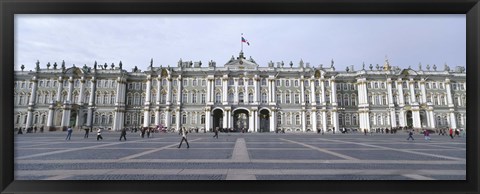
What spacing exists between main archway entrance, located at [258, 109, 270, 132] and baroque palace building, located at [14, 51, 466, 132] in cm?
20

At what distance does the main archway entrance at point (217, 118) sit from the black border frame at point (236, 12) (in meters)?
46.9

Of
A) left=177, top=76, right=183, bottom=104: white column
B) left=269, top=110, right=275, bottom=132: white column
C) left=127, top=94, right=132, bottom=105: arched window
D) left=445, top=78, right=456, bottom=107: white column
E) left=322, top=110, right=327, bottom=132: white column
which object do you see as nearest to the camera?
left=269, top=110, right=275, bottom=132: white column

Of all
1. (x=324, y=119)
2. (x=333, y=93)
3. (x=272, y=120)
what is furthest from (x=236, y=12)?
(x=333, y=93)

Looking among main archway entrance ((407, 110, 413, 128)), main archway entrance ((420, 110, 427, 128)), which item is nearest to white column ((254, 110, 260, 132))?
main archway entrance ((407, 110, 413, 128))

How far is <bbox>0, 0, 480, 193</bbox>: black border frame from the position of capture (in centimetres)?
404

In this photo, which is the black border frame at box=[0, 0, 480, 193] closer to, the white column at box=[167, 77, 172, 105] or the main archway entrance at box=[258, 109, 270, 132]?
the main archway entrance at box=[258, 109, 270, 132]

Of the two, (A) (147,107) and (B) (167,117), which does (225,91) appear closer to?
(B) (167,117)

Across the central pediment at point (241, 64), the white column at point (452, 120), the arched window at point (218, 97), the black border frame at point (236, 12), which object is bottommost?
the white column at point (452, 120)

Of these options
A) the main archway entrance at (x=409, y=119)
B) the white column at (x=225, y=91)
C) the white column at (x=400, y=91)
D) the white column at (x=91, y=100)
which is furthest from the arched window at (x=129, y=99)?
the main archway entrance at (x=409, y=119)

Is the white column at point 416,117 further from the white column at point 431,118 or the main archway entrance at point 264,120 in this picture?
the main archway entrance at point 264,120

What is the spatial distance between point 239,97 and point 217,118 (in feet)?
19.8

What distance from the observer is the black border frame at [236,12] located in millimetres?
4035

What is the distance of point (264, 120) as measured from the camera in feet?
171

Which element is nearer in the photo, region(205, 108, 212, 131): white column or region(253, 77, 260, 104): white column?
region(205, 108, 212, 131): white column
